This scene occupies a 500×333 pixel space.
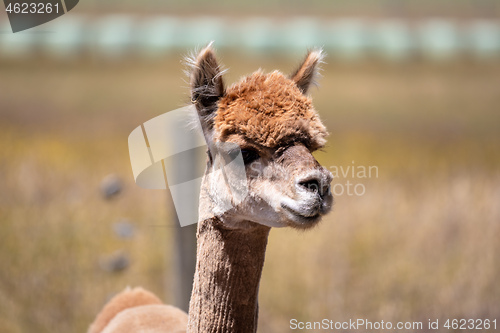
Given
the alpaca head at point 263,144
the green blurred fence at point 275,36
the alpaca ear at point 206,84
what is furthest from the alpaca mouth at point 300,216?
the green blurred fence at point 275,36

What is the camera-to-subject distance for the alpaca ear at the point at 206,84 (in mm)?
3396

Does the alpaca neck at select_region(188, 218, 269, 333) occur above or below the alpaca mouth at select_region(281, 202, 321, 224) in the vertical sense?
below

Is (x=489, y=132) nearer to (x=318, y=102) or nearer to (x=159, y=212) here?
(x=318, y=102)

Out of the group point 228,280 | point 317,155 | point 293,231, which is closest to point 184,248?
point 228,280

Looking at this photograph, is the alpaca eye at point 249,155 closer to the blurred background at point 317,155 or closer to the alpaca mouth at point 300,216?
the alpaca mouth at point 300,216

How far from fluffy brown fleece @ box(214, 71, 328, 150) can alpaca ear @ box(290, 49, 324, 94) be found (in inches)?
10.7

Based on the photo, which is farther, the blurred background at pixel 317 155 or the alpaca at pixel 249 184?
the blurred background at pixel 317 155

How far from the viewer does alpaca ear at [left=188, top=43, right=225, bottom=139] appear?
134 inches

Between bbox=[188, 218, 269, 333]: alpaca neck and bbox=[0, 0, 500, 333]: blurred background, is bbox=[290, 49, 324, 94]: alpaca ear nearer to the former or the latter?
bbox=[0, 0, 500, 333]: blurred background

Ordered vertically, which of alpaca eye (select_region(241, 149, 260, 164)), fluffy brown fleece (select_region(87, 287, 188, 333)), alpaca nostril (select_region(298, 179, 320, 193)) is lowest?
fluffy brown fleece (select_region(87, 287, 188, 333))

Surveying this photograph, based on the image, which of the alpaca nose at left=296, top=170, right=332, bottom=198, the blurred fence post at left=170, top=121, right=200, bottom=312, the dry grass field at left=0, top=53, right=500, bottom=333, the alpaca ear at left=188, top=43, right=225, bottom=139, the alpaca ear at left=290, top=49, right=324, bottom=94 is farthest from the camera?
the dry grass field at left=0, top=53, right=500, bottom=333

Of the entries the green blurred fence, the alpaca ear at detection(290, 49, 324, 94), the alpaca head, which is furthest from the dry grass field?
the green blurred fence

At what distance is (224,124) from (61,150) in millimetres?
7891

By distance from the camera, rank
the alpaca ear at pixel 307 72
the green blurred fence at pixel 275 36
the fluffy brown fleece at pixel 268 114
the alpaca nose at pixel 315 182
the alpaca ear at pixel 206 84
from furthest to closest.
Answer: the green blurred fence at pixel 275 36 → the alpaca ear at pixel 307 72 → the alpaca ear at pixel 206 84 → the fluffy brown fleece at pixel 268 114 → the alpaca nose at pixel 315 182
